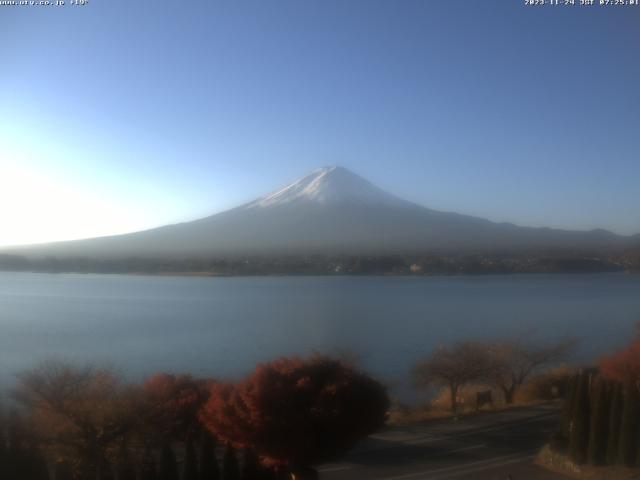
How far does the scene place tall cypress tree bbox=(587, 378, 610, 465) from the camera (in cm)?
710

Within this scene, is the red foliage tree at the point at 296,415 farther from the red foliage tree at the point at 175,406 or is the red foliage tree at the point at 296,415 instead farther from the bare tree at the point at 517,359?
the bare tree at the point at 517,359

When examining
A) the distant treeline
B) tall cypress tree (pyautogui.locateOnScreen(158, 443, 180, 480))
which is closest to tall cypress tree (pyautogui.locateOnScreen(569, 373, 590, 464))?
tall cypress tree (pyautogui.locateOnScreen(158, 443, 180, 480))

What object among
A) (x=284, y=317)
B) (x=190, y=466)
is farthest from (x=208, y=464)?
(x=284, y=317)

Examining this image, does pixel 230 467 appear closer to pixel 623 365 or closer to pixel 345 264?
pixel 623 365

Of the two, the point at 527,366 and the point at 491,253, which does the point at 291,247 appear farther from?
the point at 527,366

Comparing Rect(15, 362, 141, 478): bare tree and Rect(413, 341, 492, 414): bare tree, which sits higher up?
Rect(15, 362, 141, 478): bare tree

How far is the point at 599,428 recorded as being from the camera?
7129 millimetres

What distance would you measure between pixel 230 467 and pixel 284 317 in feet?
30.2

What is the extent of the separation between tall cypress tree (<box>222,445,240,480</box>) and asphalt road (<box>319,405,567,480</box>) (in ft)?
5.07

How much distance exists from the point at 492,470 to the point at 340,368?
2.61 meters

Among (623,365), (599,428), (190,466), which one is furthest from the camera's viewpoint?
(623,365)

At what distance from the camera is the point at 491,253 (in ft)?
50.1

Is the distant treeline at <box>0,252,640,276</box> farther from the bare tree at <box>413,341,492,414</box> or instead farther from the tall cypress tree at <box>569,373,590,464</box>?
the tall cypress tree at <box>569,373,590,464</box>

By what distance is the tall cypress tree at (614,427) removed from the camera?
274 inches
